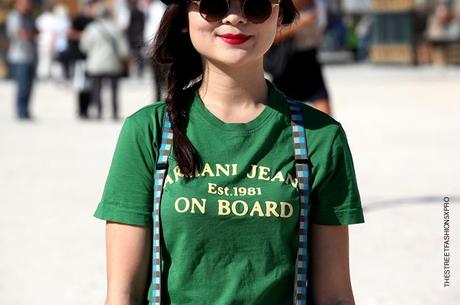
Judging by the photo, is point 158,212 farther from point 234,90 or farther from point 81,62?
point 81,62

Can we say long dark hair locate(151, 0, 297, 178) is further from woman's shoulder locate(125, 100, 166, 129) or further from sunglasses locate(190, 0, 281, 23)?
sunglasses locate(190, 0, 281, 23)

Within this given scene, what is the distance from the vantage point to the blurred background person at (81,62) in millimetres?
18953

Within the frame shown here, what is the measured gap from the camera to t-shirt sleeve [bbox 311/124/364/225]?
272cm

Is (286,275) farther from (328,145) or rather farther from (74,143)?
(74,143)

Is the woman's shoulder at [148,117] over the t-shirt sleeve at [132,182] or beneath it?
over

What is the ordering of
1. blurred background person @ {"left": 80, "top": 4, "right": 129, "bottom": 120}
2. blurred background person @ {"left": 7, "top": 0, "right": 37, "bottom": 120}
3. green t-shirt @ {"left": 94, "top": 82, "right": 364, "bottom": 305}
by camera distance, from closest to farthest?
green t-shirt @ {"left": 94, "top": 82, "right": 364, "bottom": 305} → blurred background person @ {"left": 80, "top": 4, "right": 129, "bottom": 120} → blurred background person @ {"left": 7, "top": 0, "right": 37, "bottom": 120}

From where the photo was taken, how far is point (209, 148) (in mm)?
2707

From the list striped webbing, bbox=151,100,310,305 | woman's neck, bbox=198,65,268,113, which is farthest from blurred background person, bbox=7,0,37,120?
striped webbing, bbox=151,100,310,305

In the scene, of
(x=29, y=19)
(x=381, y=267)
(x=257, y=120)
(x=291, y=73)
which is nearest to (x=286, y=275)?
(x=257, y=120)

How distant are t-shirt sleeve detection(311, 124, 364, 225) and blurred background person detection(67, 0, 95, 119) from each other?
53.5 feet

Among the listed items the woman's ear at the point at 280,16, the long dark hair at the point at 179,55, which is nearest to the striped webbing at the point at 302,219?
the long dark hair at the point at 179,55

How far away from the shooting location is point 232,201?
2645 millimetres

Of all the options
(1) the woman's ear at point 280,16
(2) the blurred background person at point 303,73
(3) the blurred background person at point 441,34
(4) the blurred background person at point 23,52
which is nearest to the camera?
(1) the woman's ear at point 280,16

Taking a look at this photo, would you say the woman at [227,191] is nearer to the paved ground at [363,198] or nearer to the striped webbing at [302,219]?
the striped webbing at [302,219]
